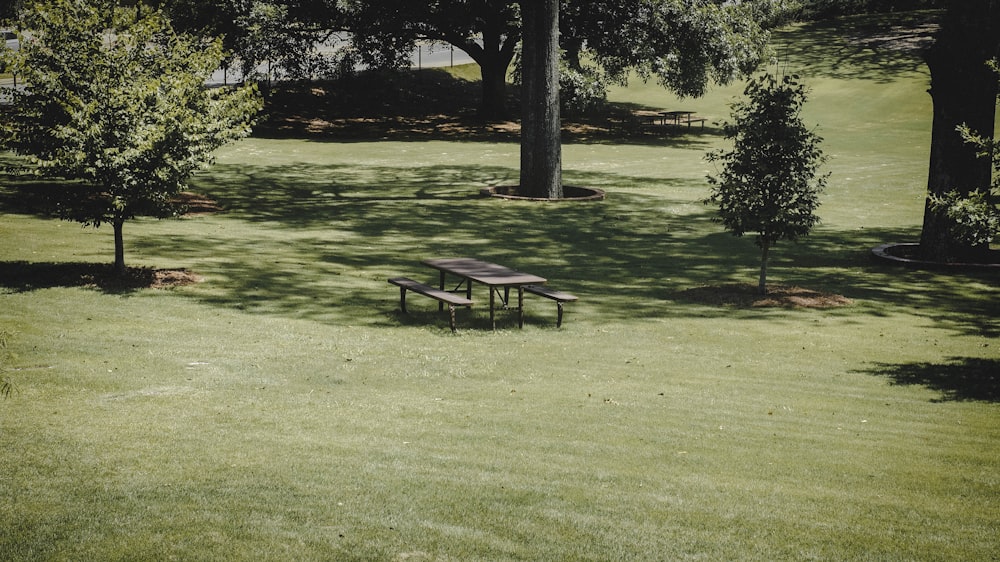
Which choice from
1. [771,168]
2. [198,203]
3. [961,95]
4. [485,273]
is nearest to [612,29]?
[198,203]

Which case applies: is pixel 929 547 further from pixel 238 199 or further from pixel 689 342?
pixel 238 199

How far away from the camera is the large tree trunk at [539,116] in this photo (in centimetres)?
2800

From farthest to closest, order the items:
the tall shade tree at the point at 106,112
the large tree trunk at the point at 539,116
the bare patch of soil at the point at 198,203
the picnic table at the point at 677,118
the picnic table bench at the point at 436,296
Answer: the picnic table at the point at 677,118 → the large tree trunk at the point at 539,116 → the bare patch of soil at the point at 198,203 → the tall shade tree at the point at 106,112 → the picnic table bench at the point at 436,296

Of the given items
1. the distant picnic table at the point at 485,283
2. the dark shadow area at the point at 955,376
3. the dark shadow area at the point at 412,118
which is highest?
the dark shadow area at the point at 412,118

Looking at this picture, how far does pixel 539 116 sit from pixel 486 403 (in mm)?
19193

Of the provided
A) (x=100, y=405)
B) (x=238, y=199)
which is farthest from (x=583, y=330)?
(x=238, y=199)

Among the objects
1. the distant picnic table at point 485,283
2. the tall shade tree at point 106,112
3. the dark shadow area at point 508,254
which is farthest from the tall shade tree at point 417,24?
the distant picnic table at point 485,283

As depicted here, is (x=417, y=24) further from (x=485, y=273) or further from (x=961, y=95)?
(x=485, y=273)

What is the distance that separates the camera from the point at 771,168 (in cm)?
1639

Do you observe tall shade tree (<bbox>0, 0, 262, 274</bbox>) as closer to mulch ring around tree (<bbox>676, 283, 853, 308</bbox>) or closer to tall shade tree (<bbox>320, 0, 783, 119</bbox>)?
mulch ring around tree (<bbox>676, 283, 853, 308</bbox>)

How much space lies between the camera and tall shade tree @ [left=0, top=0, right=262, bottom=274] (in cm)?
1536

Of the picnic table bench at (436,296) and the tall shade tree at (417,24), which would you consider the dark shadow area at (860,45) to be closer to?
the tall shade tree at (417,24)

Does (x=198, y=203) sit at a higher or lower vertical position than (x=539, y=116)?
lower

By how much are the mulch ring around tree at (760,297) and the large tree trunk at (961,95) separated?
4.41 metres
